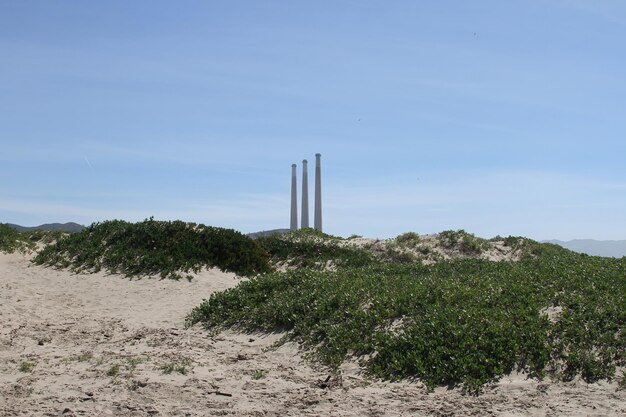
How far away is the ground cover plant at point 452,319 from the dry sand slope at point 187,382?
0.42m

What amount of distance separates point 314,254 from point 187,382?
12981 mm

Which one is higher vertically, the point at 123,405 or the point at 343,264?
the point at 343,264

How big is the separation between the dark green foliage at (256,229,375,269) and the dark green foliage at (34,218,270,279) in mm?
1332

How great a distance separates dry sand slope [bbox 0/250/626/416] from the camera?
9234 mm

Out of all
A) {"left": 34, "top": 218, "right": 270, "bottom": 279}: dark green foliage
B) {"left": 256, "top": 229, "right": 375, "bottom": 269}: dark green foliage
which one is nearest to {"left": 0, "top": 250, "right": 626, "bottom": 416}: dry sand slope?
{"left": 34, "top": 218, "right": 270, "bottom": 279}: dark green foliage

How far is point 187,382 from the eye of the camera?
10.4 m

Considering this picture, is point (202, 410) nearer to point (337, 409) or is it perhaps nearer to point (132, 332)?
point (337, 409)

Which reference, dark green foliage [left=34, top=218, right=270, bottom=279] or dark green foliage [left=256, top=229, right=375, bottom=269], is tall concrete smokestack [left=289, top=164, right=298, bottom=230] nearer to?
dark green foliage [left=256, top=229, right=375, bottom=269]

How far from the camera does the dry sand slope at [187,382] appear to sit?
923 centimetres

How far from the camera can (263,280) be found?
1683 cm

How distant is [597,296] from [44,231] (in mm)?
18844

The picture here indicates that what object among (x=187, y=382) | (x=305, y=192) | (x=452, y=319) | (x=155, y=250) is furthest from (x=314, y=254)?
(x=305, y=192)

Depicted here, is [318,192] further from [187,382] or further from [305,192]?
[187,382]

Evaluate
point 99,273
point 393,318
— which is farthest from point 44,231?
point 393,318
